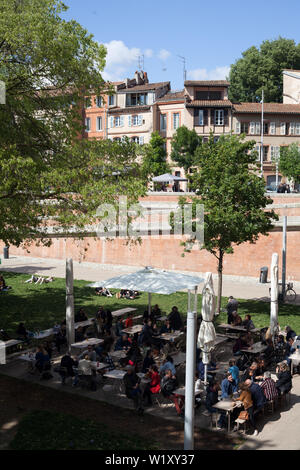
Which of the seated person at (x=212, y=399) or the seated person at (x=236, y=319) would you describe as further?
the seated person at (x=236, y=319)

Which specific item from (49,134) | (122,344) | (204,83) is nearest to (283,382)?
(122,344)

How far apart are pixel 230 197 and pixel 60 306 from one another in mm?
9003

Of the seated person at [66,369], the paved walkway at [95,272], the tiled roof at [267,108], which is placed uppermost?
the tiled roof at [267,108]

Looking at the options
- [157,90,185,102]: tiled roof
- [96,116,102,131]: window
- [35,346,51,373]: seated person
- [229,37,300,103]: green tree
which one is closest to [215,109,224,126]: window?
[157,90,185,102]: tiled roof

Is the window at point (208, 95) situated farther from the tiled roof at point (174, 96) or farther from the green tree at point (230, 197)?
the green tree at point (230, 197)

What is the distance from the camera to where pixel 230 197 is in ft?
66.1

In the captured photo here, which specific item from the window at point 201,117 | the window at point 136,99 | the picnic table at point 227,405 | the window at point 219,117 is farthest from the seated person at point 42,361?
the window at point 136,99

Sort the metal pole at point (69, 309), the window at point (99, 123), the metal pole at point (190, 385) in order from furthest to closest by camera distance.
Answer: the window at point (99, 123)
the metal pole at point (69, 309)
the metal pole at point (190, 385)

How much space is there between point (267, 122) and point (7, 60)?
5123 centimetres

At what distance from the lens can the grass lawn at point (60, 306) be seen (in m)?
20.3

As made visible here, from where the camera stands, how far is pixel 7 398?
12.6 meters

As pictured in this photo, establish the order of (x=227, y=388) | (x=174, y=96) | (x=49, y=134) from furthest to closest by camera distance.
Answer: (x=174, y=96) < (x=49, y=134) < (x=227, y=388)

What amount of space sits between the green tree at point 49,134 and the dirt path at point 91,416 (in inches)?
174

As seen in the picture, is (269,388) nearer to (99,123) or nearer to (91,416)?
(91,416)
